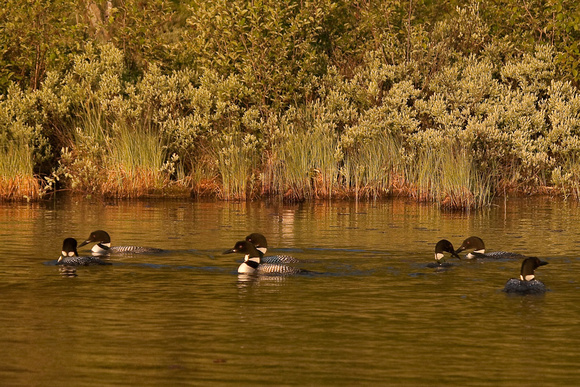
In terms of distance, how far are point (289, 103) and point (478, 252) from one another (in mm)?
16852

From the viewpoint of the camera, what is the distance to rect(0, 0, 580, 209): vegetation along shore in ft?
114

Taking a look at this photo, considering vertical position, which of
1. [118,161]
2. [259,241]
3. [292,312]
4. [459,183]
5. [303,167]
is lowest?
[292,312]

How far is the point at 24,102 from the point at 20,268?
54.6ft

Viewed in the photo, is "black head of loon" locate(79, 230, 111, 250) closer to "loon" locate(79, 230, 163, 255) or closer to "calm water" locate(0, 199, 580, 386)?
"loon" locate(79, 230, 163, 255)

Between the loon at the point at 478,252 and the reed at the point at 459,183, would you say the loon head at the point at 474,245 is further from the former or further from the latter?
the reed at the point at 459,183

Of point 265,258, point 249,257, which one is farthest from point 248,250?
point 265,258

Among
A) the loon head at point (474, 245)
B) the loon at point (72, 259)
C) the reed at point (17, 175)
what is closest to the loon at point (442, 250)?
the loon head at point (474, 245)

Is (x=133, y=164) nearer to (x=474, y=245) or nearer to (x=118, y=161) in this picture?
(x=118, y=161)

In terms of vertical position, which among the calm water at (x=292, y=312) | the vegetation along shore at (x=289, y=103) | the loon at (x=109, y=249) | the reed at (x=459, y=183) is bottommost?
the calm water at (x=292, y=312)

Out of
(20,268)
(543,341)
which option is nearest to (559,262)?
(543,341)

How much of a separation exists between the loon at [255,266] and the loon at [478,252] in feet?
13.0

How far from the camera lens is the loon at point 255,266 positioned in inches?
772

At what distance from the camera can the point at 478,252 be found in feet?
71.9

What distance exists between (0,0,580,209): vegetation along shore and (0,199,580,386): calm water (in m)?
7.54
